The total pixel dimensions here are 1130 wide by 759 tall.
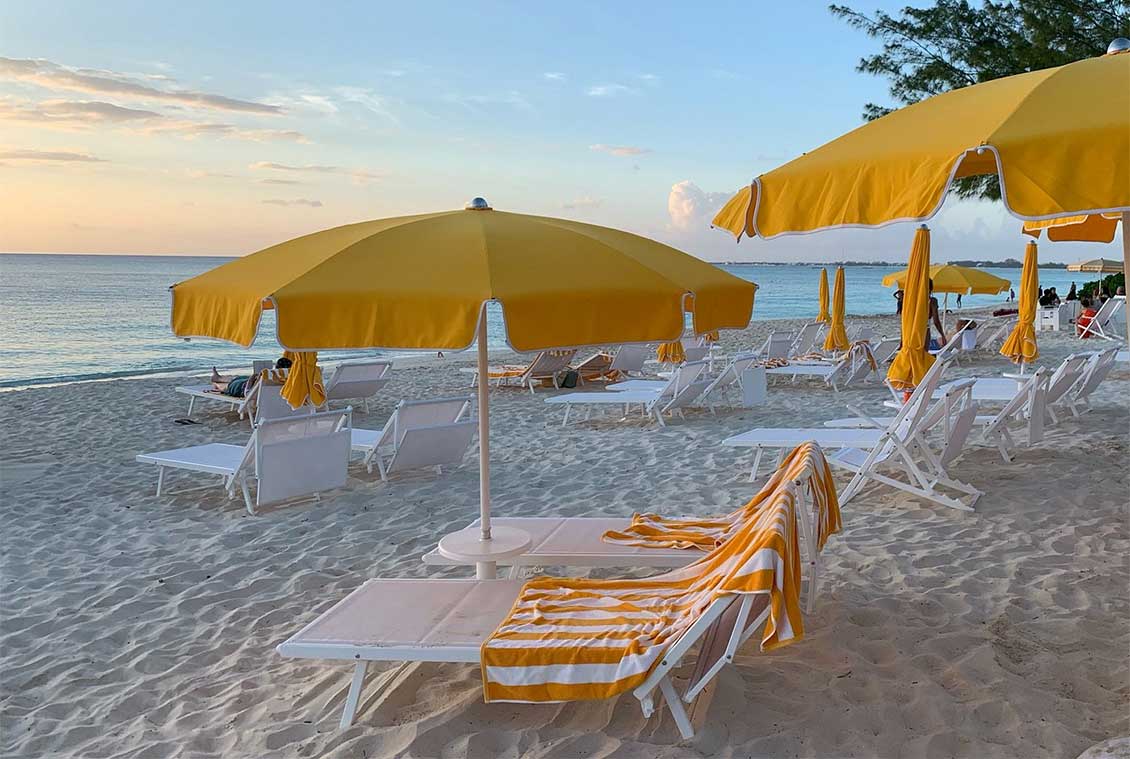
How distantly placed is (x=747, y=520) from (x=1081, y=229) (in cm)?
353

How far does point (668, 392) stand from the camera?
32.6 ft

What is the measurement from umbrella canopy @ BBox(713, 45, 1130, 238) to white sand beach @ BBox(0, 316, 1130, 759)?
171 cm

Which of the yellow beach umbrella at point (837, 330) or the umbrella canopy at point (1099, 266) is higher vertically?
the umbrella canopy at point (1099, 266)

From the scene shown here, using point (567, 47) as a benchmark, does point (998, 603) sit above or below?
below

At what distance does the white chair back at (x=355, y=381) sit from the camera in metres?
11.1

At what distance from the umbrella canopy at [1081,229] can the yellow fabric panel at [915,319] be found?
0.68 m

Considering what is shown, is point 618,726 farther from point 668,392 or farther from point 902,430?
point 668,392

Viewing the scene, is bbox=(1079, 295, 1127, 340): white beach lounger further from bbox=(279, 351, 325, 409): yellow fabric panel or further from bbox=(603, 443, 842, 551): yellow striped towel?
bbox=(603, 443, 842, 551): yellow striped towel

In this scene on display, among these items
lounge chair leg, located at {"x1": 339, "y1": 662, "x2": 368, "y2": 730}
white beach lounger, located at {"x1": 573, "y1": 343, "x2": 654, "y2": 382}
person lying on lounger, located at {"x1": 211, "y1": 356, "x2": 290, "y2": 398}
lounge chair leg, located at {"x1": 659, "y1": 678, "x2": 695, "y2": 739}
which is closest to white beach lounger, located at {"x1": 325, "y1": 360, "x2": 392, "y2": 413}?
person lying on lounger, located at {"x1": 211, "y1": 356, "x2": 290, "y2": 398}

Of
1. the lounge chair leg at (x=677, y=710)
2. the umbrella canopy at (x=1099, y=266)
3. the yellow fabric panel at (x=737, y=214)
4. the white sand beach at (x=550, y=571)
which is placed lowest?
the white sand beach at (x=550, y=571)

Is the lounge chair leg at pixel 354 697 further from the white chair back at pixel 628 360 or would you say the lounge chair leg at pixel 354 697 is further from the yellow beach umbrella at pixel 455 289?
the white chair back at pixel 628 360

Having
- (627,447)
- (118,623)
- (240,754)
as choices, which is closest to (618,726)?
(240,754)

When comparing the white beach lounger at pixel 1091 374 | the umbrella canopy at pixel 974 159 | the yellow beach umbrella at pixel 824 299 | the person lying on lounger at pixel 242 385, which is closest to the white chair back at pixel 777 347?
the yellow beach umbrella at pixel 824 299

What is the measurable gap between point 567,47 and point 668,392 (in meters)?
9.41
